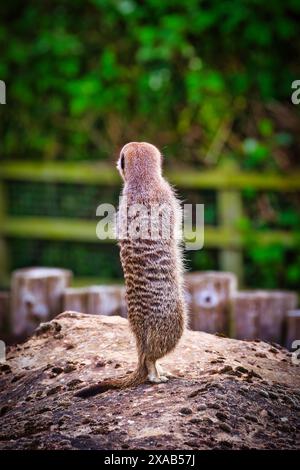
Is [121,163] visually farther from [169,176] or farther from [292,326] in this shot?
[169,176]

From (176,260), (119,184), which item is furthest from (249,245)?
(176,260)

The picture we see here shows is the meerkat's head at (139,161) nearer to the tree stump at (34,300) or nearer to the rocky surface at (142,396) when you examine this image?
the rocky surface at (142,396)

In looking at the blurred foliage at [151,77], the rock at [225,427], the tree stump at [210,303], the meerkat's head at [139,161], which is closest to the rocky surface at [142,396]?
the rock at [225,427]

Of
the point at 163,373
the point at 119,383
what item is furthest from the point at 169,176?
the point at 119,383

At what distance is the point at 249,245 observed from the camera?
7.34 m

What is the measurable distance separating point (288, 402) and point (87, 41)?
6.25 m

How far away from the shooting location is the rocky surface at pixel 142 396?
2.82m

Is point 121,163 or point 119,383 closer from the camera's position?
point 119,383

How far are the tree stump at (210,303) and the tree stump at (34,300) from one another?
84 centimetres

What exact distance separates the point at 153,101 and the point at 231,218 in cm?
158

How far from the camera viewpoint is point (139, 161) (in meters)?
3.39

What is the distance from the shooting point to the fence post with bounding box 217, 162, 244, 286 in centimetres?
741

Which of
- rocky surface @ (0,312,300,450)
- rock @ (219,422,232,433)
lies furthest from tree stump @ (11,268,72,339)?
rock @ (219,422,232,433)

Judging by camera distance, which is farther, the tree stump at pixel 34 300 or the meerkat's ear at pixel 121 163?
the tree stump at pixel 34 300
